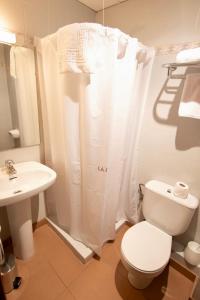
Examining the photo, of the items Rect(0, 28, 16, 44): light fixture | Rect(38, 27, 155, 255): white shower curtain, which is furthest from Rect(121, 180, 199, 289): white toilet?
Rect(0, 28, 16, 44): light fixture

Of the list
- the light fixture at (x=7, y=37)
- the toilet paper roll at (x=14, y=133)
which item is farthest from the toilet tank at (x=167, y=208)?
the light fixture at (x=7, y=37)

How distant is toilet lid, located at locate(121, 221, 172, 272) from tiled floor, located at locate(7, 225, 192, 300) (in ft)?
1.30

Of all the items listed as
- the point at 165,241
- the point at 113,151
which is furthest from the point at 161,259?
the point at 113,151

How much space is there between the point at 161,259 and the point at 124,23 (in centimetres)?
215

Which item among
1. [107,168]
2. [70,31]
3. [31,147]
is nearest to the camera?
[70,31]

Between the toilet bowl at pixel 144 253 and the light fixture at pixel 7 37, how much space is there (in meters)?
1.82

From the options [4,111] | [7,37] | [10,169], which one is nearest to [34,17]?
[7,37]

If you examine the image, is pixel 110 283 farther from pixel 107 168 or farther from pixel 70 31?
pixel 70 31

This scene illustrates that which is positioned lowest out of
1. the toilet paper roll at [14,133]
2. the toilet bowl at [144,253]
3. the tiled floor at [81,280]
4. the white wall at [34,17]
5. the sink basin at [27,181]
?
the tiled floor at [81,280]

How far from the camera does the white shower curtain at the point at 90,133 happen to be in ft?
4.08

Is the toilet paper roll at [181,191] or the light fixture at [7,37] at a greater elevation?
the light fixture at [7,37]

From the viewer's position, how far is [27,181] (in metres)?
1.47

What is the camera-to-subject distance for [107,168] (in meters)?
1.37

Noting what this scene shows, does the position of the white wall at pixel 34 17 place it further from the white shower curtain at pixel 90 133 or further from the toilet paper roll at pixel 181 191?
the toilet paper roll at pixel 181 191
